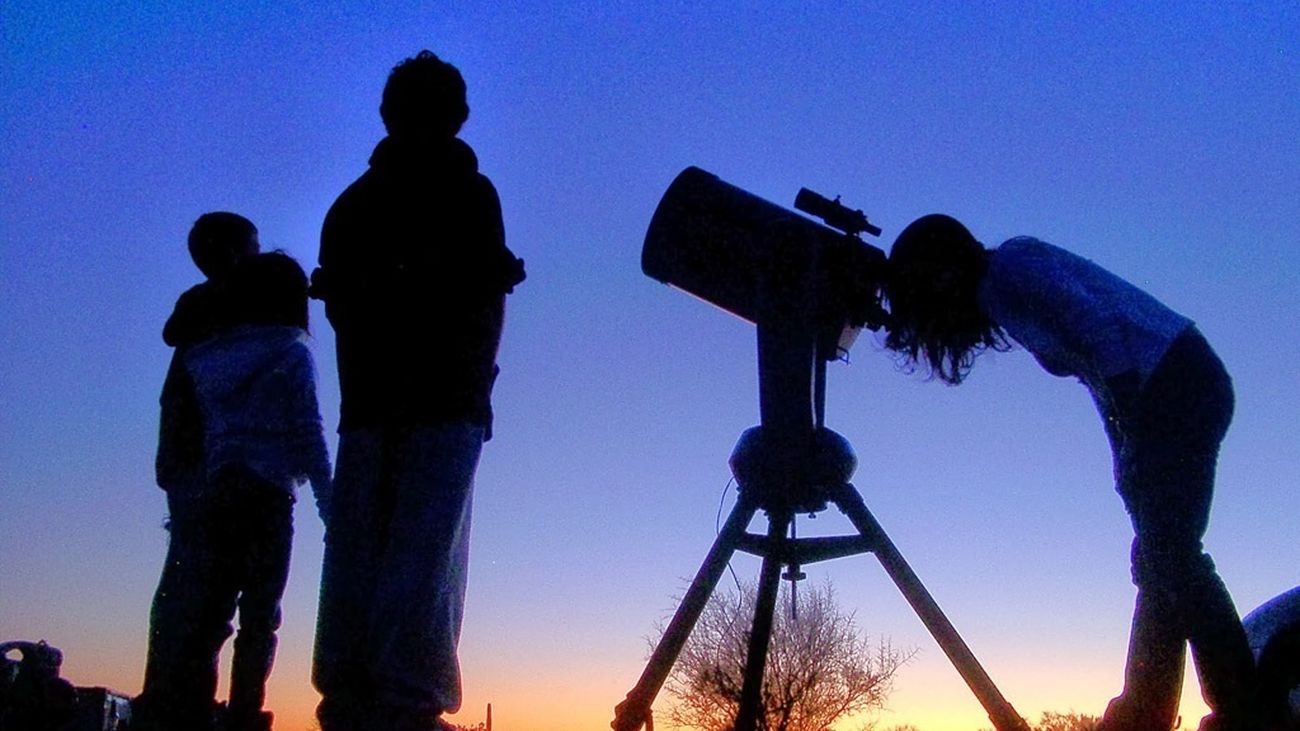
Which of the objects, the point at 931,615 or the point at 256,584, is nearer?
the point at 256,584

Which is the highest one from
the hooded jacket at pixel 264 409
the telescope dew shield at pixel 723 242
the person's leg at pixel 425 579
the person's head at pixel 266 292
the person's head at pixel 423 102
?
Result: the telescope dew shield at pixel 723 242

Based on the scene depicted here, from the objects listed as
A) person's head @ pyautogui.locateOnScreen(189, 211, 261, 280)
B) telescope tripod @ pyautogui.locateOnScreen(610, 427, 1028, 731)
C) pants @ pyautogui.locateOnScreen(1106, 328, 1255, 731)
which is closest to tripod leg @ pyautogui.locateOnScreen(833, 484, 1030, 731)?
telescope tripod @ pyautogui.locateOnScreen(610, 427, 1028, 731)

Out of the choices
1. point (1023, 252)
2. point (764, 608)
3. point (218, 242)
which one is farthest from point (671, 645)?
point (218, 242)

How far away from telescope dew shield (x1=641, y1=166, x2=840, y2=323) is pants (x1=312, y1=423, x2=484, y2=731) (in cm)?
180

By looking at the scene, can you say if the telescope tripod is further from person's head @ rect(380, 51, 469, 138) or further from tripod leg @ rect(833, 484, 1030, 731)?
person's head @ rect(380, 51, 469, 138)

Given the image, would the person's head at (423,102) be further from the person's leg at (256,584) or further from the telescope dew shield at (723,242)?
the telescope dew shield at (723,242)

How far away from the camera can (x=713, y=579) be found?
12.3ft

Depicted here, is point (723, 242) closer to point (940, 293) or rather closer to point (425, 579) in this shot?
point (940, 293)

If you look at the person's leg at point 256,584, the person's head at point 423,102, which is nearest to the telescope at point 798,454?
the person's leg at point 256,584

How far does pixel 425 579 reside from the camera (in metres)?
2.38

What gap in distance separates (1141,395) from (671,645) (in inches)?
65.3

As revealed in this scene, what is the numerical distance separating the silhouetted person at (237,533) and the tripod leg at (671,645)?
1137 millimetres

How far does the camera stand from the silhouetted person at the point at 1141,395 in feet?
9.26

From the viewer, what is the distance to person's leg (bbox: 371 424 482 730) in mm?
2322
